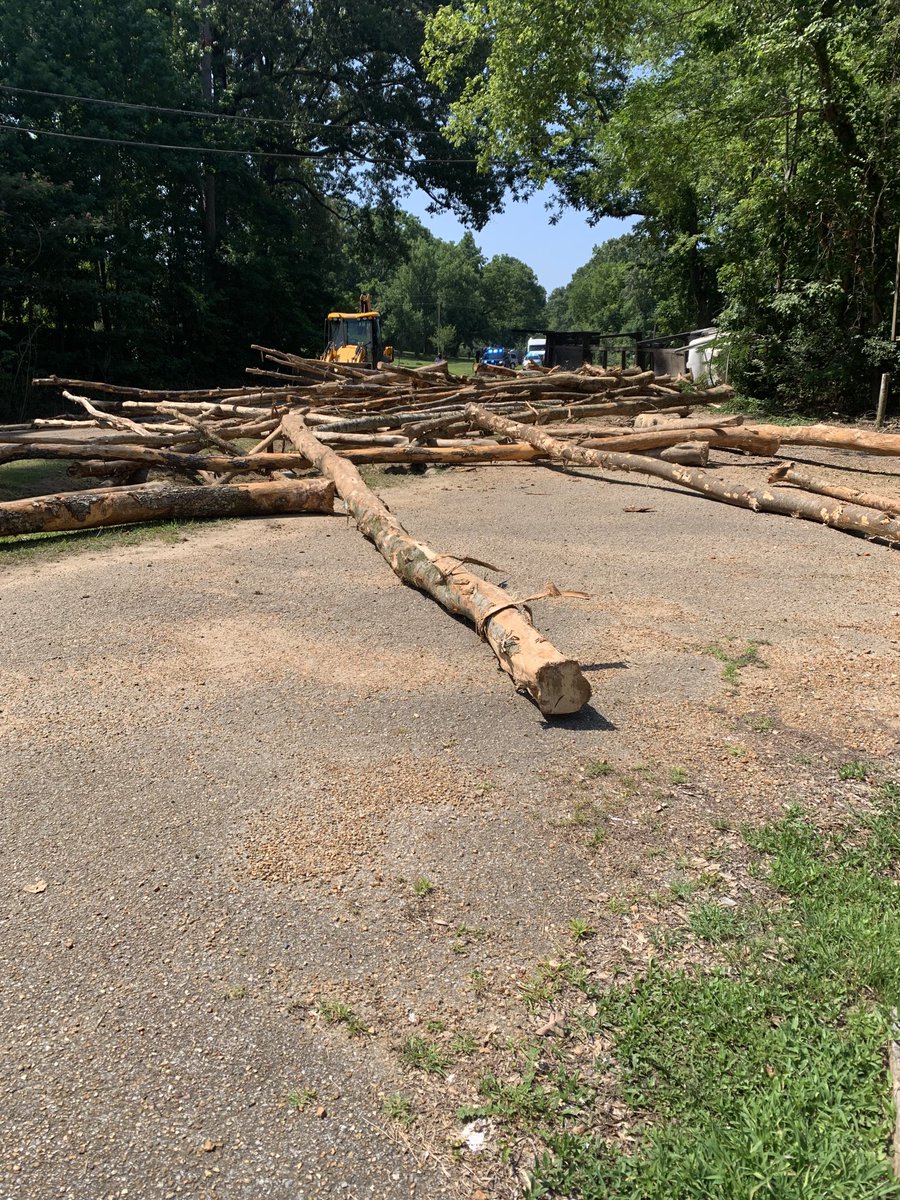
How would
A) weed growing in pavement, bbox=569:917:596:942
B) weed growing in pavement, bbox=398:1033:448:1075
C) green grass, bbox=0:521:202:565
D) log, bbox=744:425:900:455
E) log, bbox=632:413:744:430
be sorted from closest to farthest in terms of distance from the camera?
1. weed growing in pavement, bbox=398:1033:448:1075
2. weed growing in pavement, bbox=569:917:596:942
3. green grass, bbox=0:521:202:565
4. log, bbox=744:425:900:455
5. log, bbox=632:413:744:430

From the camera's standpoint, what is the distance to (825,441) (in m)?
11.6

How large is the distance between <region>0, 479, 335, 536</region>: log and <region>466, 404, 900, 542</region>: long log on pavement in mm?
3969

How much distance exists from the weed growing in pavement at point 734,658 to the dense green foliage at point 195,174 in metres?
21.5

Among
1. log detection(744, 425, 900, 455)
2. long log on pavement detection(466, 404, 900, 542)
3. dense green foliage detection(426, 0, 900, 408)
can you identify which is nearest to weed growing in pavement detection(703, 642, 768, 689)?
long log on pavement detection(466, 404, 900, 542)

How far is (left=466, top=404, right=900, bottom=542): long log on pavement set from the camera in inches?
324

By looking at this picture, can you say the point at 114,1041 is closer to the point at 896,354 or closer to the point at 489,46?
the point at 896,354

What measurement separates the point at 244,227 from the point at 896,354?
2542 cm

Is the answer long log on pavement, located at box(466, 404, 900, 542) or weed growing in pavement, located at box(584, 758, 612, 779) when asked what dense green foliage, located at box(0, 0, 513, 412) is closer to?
long log on pavement, located at box(466, 404, 900, 542)

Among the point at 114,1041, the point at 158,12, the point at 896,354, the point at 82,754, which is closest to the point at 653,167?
the point at 896,354

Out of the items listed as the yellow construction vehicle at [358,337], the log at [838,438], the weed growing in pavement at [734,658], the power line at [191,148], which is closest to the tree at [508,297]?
the power line at [191,148]

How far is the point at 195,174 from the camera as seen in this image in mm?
28141

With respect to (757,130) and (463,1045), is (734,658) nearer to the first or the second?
(463,1045)

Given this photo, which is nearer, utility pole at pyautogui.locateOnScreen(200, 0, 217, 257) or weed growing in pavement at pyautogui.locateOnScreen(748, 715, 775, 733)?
weed growing in pavement at pyautogui.locateOnScreen(748, 715, 775, 733)

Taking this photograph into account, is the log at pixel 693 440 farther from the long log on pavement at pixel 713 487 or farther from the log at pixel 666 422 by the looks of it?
the long log on pavement at pixel 713 487
